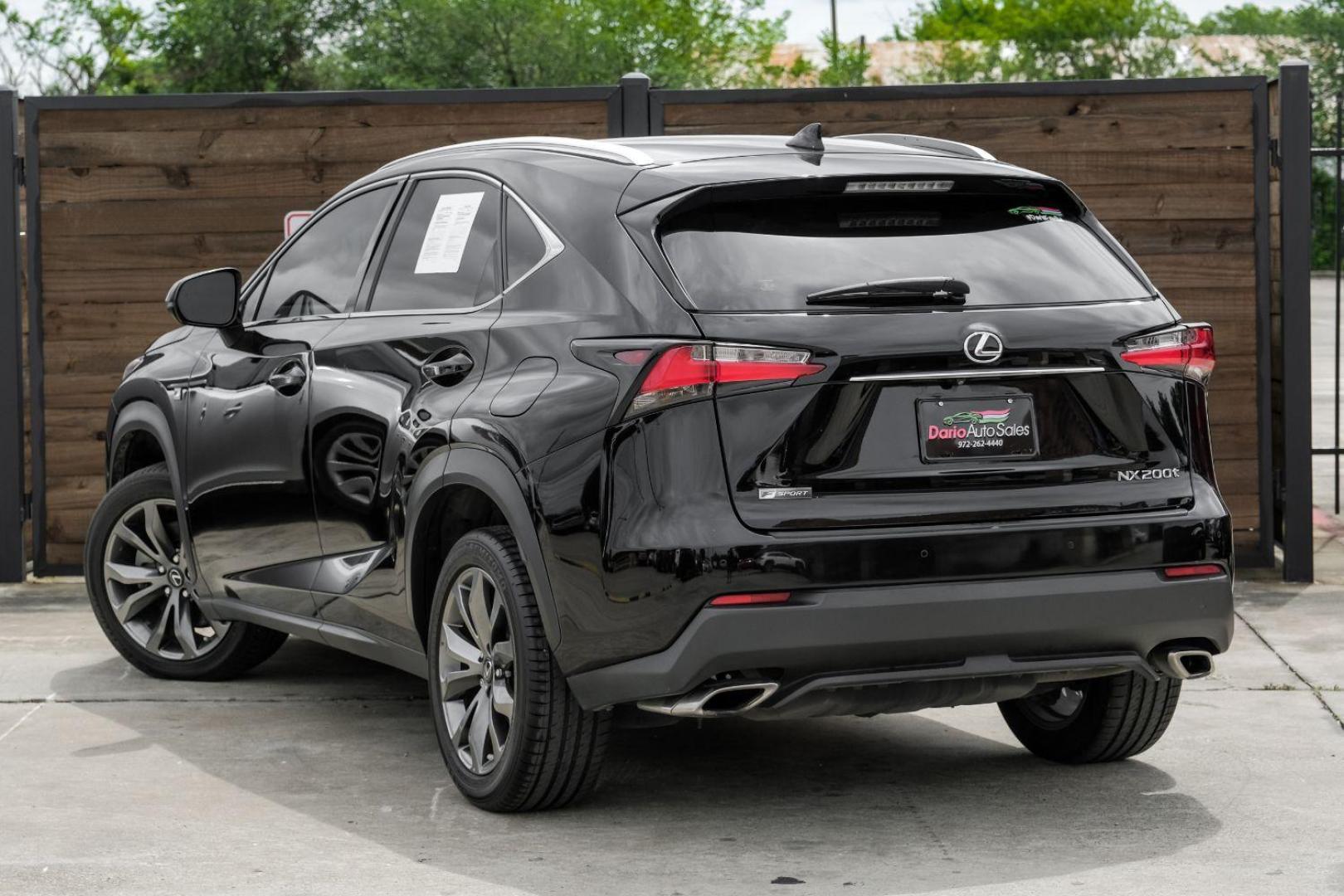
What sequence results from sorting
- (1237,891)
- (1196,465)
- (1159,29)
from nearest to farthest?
1. (1237,891)
2. (1196,465)
3. (1159,29)

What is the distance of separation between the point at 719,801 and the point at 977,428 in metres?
1.39

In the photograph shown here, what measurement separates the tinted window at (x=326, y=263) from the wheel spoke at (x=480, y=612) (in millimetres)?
1303

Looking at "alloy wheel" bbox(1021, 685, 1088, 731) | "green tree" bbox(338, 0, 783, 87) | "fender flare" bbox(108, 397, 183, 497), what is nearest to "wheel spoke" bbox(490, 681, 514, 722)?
"alloy wheel" bbox(1021, 685, 1088, 731)

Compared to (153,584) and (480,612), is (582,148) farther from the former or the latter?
(153,584)

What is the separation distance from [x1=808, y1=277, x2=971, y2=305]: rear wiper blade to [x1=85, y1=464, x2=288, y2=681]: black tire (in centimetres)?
320

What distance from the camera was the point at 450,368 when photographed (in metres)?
5.34

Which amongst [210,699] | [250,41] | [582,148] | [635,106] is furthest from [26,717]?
[250,41]

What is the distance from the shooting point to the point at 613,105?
9422 mm

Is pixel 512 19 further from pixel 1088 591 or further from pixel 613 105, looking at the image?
pixel 1088 591

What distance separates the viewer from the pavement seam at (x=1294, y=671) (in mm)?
6570

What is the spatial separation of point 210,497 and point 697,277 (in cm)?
261

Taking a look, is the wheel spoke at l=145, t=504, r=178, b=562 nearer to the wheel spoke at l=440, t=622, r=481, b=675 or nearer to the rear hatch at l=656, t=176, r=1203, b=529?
the wheel spoke at l=440, t=622, r=481, b=675

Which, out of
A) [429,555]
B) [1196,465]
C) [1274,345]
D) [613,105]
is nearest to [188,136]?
[613,105]

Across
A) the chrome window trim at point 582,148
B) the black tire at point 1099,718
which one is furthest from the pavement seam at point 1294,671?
the chrome window trim at point 582,148
